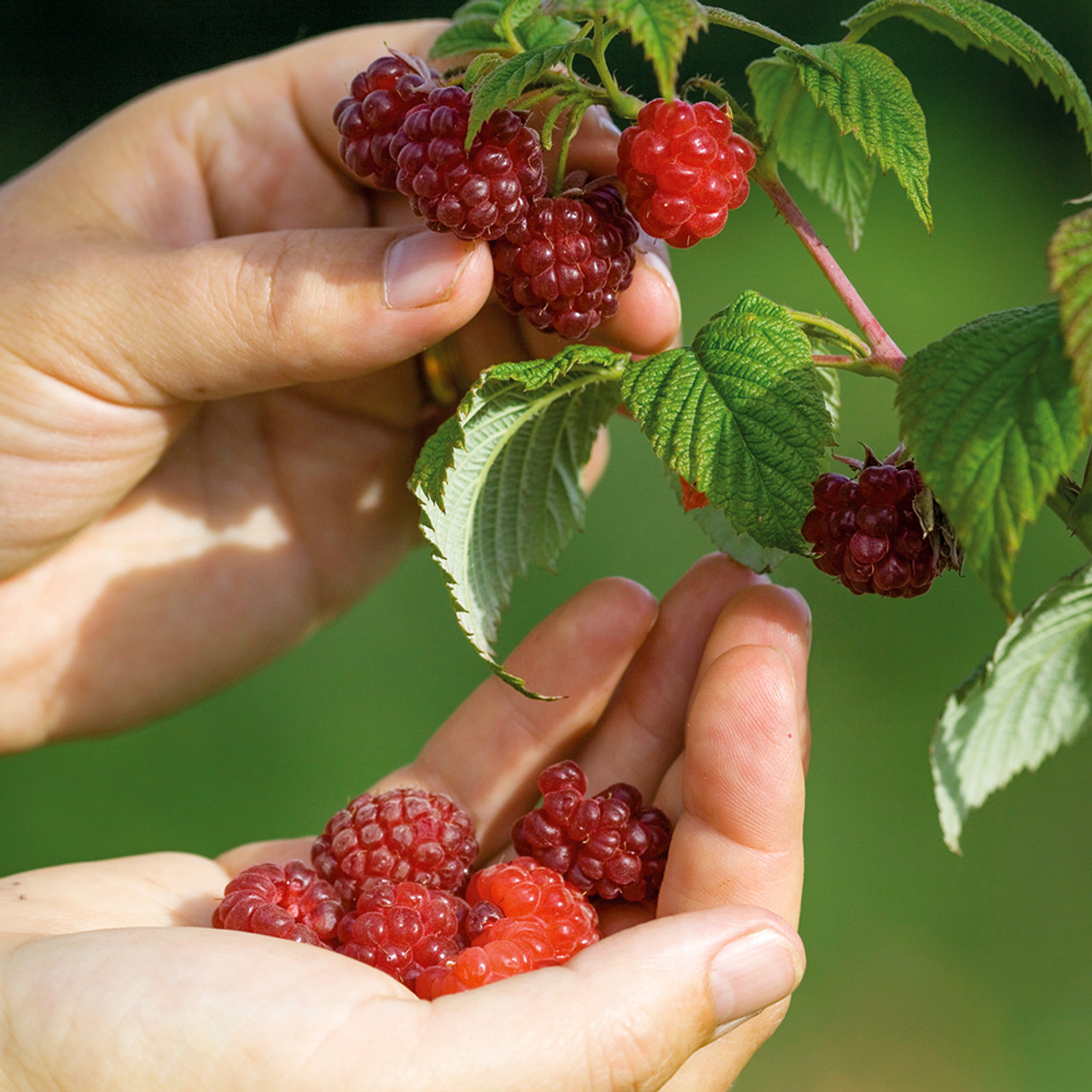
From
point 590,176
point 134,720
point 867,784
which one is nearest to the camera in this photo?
point 590,176

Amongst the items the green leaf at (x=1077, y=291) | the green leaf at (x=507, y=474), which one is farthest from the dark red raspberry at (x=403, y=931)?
the green leaf at (x=1077, y=291)

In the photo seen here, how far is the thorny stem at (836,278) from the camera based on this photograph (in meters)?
1.00

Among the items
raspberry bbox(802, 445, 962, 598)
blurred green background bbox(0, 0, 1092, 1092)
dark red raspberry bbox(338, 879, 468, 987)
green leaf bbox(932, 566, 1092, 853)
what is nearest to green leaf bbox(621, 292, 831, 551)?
raspberry bbox(802, 445, 962, 598)

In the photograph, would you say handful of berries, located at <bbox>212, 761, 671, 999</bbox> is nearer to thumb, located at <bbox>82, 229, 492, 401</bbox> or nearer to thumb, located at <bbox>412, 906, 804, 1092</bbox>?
thumb, located at <bbox>412, 906, 804, 1092</bbox>

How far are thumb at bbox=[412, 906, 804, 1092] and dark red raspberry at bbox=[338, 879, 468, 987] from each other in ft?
0.57

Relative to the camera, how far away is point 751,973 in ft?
3.22

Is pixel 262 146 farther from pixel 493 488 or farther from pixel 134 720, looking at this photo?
pixel 134 720

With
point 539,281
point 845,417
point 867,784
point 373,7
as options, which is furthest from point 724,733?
point 373,7

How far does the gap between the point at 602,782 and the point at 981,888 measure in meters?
1.57

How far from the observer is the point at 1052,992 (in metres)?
2.46

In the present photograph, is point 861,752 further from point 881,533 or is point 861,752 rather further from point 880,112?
point 880,112

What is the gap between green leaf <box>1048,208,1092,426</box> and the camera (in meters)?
0.76

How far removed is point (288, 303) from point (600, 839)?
27.0 inches

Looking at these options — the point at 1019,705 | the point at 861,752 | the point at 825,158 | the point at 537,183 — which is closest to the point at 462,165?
the point at 537,183
